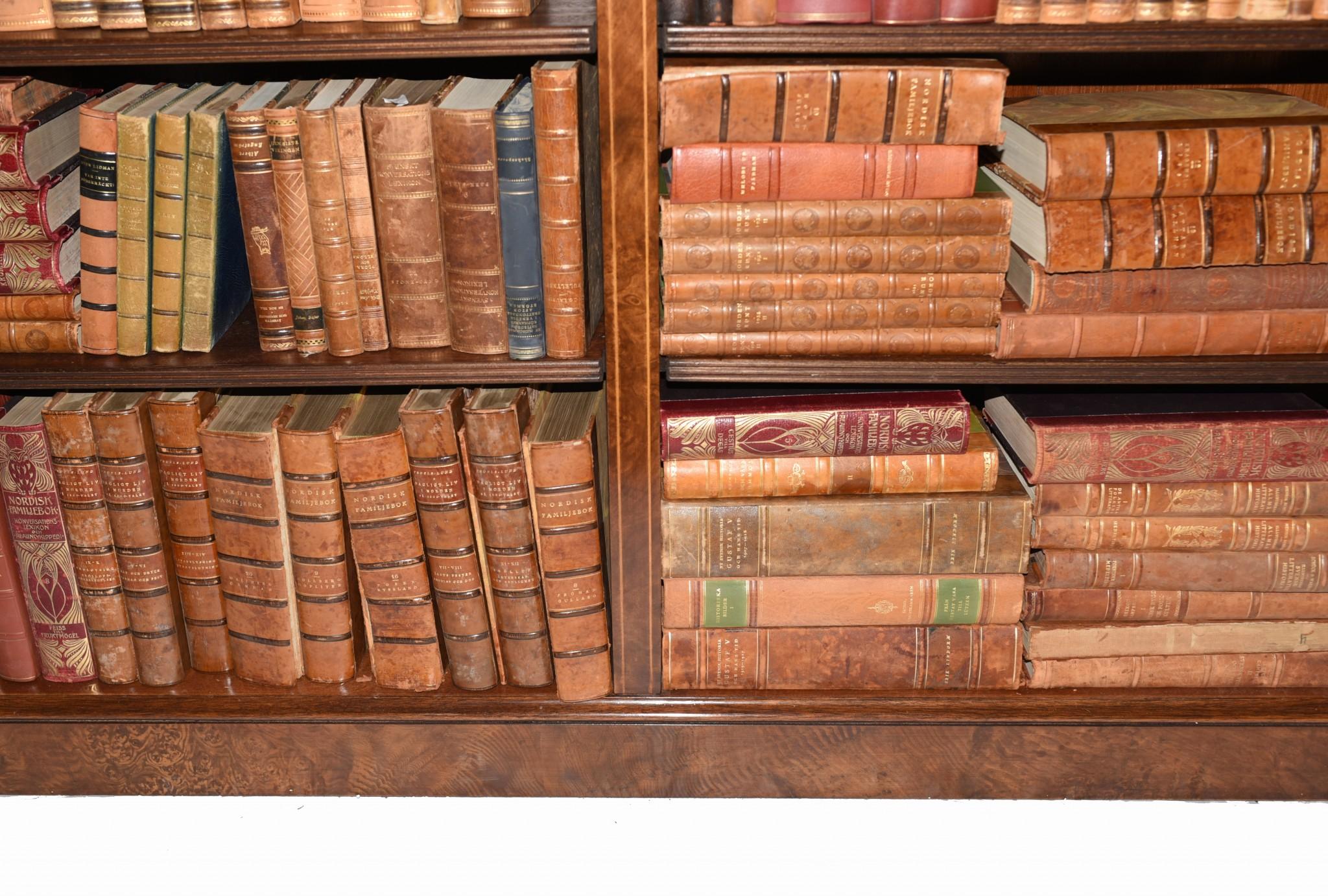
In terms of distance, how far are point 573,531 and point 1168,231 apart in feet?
2.69

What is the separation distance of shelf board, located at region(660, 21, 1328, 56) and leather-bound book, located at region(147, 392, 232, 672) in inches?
31.2

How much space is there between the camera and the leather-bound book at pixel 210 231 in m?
1.41

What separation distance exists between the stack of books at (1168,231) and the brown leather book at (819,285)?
0.07 metres

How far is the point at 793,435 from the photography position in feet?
5.10

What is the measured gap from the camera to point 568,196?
1380mm

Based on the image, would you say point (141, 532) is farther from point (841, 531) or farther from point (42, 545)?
point (841, 531)

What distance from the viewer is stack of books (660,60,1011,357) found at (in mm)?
1326

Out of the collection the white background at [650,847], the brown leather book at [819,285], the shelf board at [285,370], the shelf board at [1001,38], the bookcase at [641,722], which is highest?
the shelf board at [1001,38]

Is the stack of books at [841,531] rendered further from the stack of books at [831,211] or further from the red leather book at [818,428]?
the stack of books at [831,211]

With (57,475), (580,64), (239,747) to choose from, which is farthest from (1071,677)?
(57,475)

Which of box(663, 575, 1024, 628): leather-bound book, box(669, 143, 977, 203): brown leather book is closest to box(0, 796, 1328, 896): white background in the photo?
box(663, 575, 1024, 628): leather-bound book

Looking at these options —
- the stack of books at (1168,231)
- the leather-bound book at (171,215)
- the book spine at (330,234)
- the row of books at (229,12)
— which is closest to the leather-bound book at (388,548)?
the book spine at (330,234)

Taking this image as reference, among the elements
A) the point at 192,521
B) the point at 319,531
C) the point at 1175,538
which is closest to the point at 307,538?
the point at 319,531

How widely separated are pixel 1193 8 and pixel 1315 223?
30cm
